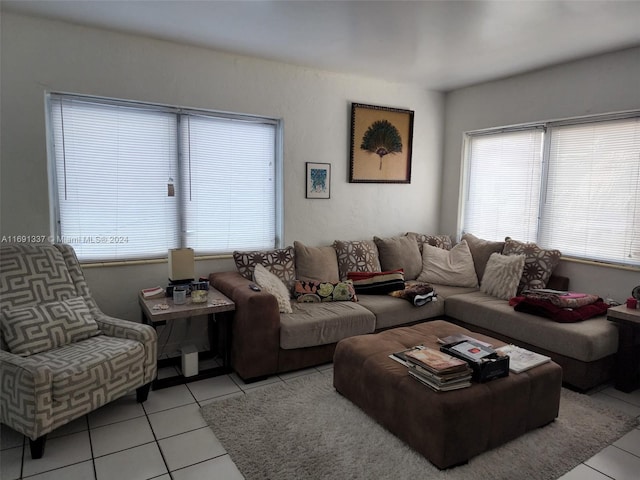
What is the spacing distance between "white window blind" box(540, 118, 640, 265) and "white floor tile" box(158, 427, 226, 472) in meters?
3.43

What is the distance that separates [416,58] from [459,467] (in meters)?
3.13

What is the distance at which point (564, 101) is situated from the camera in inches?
145

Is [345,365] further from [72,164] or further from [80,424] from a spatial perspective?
[72,164]

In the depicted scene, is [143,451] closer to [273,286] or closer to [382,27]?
[273,286]

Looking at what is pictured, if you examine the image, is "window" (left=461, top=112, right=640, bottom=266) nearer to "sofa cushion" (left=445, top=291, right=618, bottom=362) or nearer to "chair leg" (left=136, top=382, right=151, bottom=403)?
"sofa cushion" (left=445, top=291, right=618, bottom=362)

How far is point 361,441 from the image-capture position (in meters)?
2.25

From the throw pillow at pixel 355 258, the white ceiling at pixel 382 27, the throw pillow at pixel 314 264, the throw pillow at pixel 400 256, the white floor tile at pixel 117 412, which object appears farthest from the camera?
the throw pillow at pixel 400 256

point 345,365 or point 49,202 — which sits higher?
point 49,202

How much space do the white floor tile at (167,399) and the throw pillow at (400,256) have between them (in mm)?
2266

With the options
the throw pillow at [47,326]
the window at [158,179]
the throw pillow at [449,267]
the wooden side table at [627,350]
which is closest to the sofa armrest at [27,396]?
the throw pillow at [47,326]

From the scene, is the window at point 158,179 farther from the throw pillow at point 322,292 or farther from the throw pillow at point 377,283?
the throw pillow at point 377,283

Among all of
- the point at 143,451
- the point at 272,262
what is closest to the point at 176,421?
the point at 143,451

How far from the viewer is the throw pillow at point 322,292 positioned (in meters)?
3.48

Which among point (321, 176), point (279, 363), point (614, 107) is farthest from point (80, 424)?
point (614, 107)
